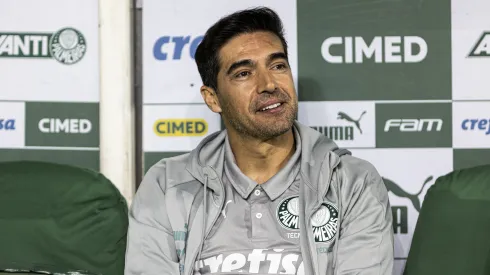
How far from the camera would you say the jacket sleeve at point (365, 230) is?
1.82 meters

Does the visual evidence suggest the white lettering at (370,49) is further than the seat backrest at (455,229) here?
Yes

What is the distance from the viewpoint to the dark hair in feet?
6.77

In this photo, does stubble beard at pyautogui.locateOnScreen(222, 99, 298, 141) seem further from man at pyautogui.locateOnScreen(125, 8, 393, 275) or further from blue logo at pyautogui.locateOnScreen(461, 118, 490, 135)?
blue logo at pyautogui.locateOnScreen(461, 118, 490, 135)

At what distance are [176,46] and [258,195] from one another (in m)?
0.72

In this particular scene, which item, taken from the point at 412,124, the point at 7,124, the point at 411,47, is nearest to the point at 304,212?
the point at 412,124

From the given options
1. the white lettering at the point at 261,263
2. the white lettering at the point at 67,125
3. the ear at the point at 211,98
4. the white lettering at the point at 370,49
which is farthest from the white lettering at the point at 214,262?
the white lettering at the point at 370,49

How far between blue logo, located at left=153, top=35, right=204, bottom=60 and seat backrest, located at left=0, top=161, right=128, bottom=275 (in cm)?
49

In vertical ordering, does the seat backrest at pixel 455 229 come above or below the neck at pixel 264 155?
below

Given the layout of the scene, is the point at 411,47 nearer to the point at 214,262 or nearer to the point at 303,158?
the point at 303,158

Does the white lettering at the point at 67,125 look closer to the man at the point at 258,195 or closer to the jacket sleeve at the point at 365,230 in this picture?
the man at the point at 258,195

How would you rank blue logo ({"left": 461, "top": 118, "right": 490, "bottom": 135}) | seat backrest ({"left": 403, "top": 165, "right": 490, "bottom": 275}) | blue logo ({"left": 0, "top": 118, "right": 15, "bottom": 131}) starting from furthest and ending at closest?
1. blue logo ({"left": 0, "top": 118, "right": 15, "bottom": 131})
2. blue logo ({"left": 461, "top": 118, "right": 490, "bottom": 135})
3. seat backrest ({"left": 403, "top": 165, "right": 490, "bottom": 275})

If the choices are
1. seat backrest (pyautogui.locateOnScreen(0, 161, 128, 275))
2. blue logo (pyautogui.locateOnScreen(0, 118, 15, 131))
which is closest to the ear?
seat backrest (pyautogui.locateOnScreen(0, 161, 128, 275))

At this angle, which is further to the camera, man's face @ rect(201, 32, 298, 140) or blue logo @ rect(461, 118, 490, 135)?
blue logo @ rect(461, 118, 490, 135)

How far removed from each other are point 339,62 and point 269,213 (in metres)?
0.70
